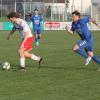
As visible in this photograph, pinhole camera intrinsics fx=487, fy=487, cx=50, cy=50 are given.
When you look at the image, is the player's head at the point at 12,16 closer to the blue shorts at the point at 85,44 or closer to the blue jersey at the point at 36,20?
the blue shorts at the point at 85,44

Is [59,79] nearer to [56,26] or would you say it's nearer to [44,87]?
[44,87]

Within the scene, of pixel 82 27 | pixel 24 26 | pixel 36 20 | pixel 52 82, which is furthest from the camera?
pixel 36 20

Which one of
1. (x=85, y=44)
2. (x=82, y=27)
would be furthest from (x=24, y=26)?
(x=85, y=44)

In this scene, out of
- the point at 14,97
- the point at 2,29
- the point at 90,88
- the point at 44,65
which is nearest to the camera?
the point at 14,97

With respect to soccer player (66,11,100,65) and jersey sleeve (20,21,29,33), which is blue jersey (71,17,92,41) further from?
jersey sleeve (20,21,29,33)

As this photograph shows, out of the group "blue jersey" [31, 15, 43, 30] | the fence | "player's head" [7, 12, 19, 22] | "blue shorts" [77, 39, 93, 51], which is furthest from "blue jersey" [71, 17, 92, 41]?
the fence

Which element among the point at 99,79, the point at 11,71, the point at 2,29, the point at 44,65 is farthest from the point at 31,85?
the point at 2,29

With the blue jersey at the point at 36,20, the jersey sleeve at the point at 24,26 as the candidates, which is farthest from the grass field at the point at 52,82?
the blue jersey at the point at 36,20

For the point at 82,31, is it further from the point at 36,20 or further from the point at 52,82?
the point at 36,20

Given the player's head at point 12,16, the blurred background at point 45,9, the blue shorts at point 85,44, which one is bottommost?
the blurred background at point 45,9

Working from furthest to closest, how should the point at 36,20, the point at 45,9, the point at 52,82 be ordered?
the point at 45,9
the point at 36,20
the point at 52,82

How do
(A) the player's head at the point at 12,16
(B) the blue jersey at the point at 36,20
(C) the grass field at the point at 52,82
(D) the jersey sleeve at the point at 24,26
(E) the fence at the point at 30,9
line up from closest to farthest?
(C) the grass field at the point at 52,82 < (A) the player's head at the point at 12,16 < (D) the jersey sleeve at the point at 24,26 < (B) the blue jersey at the point at 36,20 < (E) the fence at the point at 30,9

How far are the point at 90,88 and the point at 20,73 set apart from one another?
3580 millimetres

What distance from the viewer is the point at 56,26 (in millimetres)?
54156
